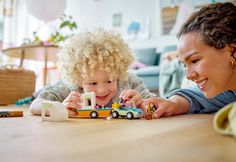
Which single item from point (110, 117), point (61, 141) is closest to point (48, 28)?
point (110, 117)

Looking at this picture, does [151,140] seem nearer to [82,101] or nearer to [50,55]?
[82,101]

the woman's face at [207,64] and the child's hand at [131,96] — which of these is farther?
the child's hand at [131,96]

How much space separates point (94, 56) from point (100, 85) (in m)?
0.10

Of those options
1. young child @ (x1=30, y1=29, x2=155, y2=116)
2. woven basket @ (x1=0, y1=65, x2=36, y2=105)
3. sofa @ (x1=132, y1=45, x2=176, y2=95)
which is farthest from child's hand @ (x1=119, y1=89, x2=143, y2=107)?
sofa @ (x1=132, y1=45, x2=176, y2=95)

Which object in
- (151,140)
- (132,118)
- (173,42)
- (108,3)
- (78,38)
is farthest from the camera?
(108,3)

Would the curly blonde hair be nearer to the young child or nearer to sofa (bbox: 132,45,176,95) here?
the young child

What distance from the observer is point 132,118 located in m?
0.83

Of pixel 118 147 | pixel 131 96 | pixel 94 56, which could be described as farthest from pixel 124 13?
pixel 118 147

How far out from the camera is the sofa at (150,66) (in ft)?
10.3

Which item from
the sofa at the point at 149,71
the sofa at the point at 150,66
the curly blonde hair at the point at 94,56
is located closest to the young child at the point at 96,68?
the curly blonde hair at the point at 94,56

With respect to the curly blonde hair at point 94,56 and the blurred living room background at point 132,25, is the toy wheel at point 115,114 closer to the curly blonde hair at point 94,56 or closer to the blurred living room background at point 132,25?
the curly blonde hair at point 94,56

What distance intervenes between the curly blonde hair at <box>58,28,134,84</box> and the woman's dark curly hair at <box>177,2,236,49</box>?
1.00 feet

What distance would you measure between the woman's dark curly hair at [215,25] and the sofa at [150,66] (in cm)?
191

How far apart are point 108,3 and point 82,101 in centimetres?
367
